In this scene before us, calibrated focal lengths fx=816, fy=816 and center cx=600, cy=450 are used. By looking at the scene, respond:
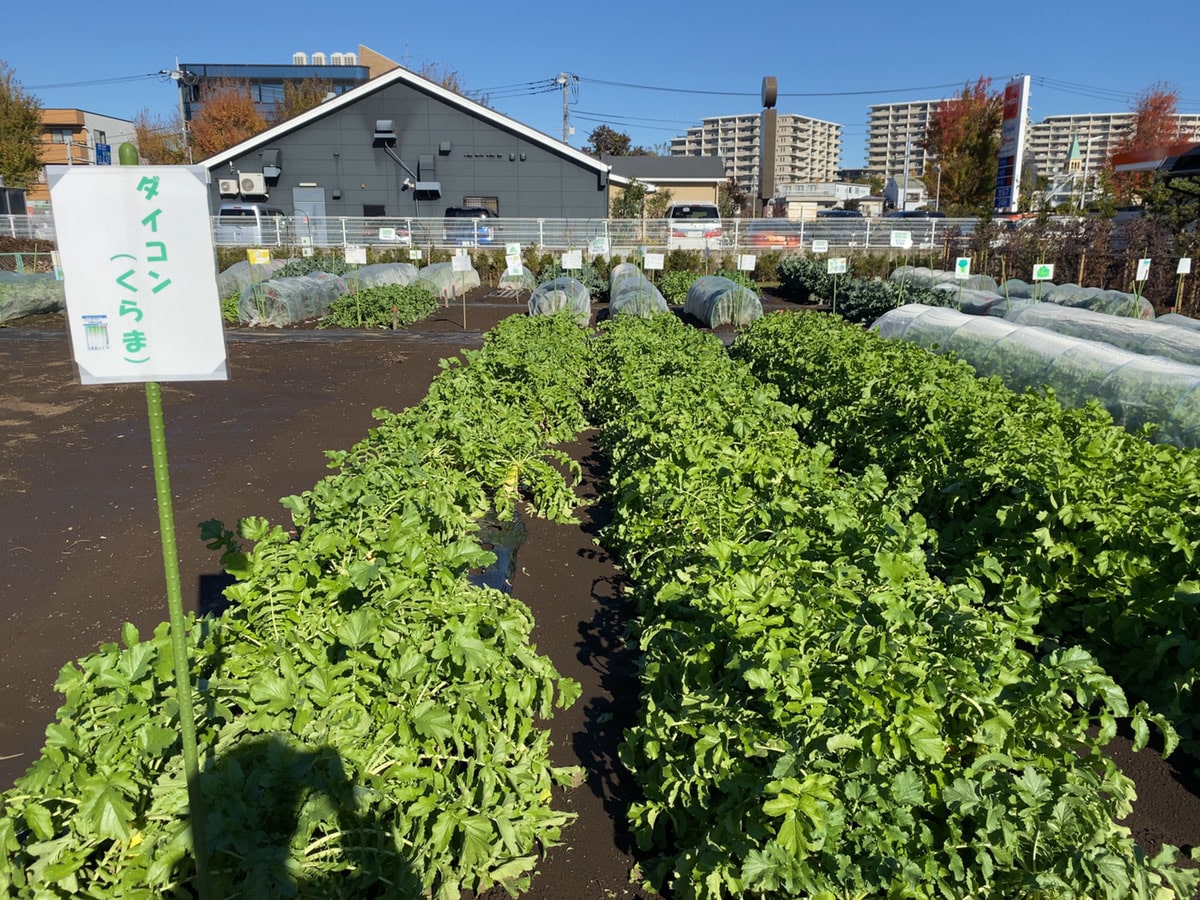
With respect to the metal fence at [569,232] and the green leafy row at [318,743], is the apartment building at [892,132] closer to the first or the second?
the metal fence at [569,232]

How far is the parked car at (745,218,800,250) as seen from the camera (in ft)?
103

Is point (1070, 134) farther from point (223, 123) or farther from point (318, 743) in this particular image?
point (318, 743)

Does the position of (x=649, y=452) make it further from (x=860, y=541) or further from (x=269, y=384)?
(x=269, y=384)

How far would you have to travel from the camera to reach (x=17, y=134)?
3897 centimetres

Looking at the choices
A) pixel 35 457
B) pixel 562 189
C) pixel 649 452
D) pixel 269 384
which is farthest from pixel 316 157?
pixel 649 452

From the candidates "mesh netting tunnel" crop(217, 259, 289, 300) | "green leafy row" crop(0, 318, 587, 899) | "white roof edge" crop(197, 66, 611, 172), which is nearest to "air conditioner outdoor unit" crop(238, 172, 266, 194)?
"white roof edge" crop(197, 66, 611, 172)

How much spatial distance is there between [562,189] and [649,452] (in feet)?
97.8

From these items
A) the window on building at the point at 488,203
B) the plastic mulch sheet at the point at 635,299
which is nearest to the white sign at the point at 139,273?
the plastic mulch sheet at the point at 635,299

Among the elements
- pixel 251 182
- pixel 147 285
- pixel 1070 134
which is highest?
pixel 1070 134

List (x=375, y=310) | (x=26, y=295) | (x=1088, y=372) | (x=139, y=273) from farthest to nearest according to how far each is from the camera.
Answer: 1. (x=26, y=295)
2. (x=375, y=310)
3. (x=1088, y=372)
4. (x=139, y=273)

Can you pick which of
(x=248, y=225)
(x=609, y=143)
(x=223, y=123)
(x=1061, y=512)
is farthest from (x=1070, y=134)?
(x=1061, y=512)

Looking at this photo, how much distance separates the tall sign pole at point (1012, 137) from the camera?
3008 centimetres

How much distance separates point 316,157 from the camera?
3262 centimetres

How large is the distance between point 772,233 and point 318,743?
3145 centimetres
